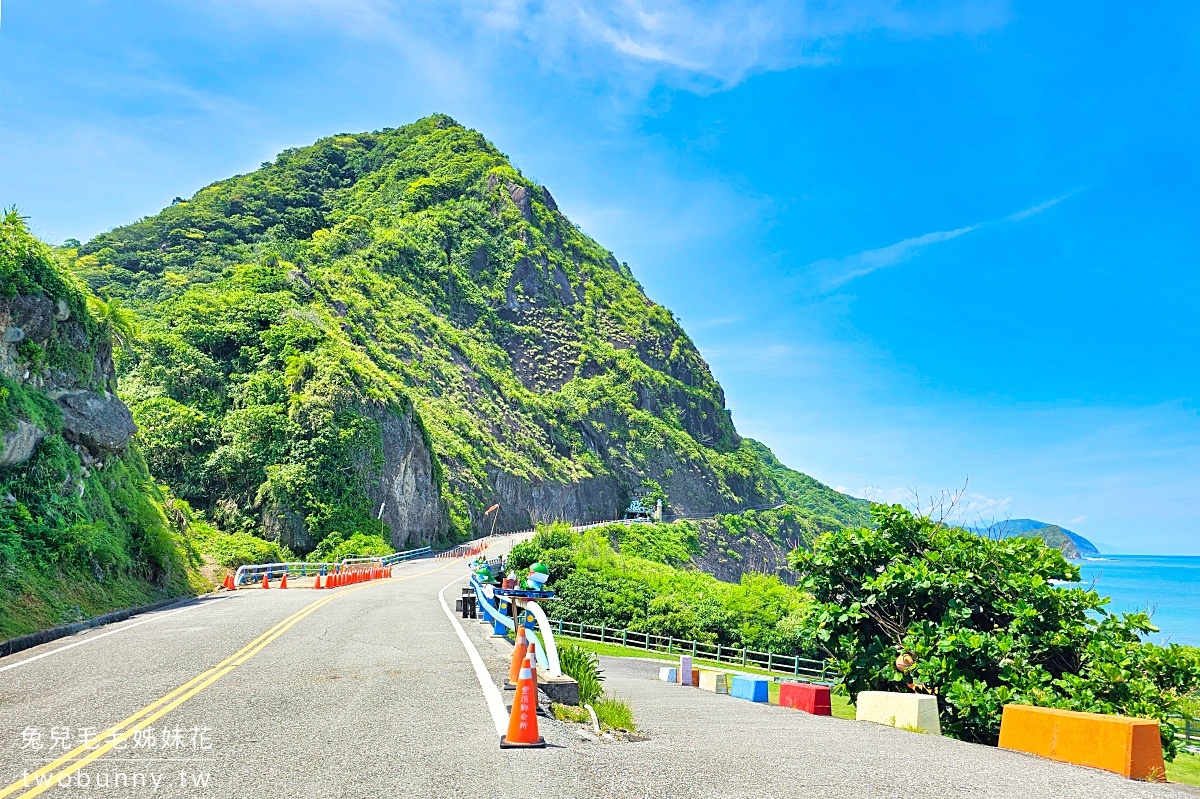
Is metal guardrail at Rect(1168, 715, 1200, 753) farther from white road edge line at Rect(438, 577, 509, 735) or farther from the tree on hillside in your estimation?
white road edge line at Rect(438, 577, 509, 735)

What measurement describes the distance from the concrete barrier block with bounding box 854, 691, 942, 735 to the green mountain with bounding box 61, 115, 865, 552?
3158 centimetres

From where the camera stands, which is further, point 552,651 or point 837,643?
point 837,643

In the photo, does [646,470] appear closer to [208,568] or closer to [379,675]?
[208,568]

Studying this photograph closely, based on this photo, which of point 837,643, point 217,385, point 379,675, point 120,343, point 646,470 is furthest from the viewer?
point 646,470

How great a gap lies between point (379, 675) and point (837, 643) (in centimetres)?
786

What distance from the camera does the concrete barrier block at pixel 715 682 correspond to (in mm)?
17875

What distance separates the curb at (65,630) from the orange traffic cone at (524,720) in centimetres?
1009

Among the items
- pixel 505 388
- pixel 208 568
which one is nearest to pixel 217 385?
pixel 208 568

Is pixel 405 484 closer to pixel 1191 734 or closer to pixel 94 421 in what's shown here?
pixel 94 421

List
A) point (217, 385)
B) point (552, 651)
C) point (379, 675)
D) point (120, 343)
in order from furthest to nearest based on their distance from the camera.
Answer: point (217, 385), point (120, 343), point (379, 675), point (552, 651)

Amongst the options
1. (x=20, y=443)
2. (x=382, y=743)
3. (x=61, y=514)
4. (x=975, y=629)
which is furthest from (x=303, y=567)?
(x=382, y=743)

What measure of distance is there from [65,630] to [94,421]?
950 centimetres

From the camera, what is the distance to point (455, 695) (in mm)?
9219

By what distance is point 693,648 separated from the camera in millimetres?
27859
